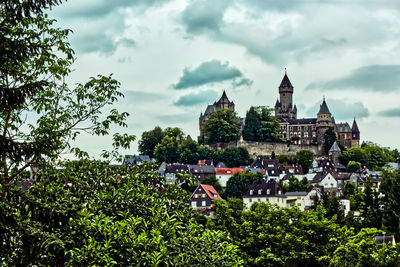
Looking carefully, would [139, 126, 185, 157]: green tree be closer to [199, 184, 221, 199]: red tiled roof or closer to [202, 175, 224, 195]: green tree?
[202, 175, 224, 195]: green tree

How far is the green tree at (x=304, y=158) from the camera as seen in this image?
409 ft

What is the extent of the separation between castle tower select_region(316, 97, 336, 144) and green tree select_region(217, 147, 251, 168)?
23.9 meters

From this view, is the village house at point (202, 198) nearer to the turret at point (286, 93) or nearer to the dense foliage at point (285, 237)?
the dense foliage at point (285, 237)

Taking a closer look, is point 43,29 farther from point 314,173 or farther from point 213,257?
point 314,173

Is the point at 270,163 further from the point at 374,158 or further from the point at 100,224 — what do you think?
the point at 100,224

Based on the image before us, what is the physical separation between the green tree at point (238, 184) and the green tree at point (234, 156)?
1868 centimetres

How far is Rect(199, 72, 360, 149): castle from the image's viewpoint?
472 ft

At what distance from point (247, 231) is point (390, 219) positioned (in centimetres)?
3257

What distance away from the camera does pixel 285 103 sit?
160125 mm

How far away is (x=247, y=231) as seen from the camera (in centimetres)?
3428

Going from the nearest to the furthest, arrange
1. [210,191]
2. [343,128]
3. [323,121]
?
[210,191]
[323,121]
[343,128]

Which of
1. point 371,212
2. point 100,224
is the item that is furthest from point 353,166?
point 100,224

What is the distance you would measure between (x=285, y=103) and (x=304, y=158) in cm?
3597

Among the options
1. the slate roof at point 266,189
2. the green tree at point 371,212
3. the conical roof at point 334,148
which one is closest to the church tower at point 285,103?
the conical roof at point 334,148
